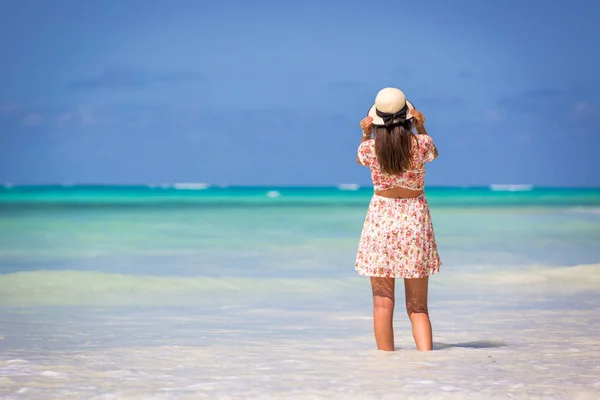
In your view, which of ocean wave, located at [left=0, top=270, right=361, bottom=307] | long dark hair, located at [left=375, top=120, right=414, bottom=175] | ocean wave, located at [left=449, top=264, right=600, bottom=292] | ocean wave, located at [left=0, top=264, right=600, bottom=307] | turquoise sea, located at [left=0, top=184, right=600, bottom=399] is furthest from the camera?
ocean wave, located at [left=449, top=264, right=600, bottom=292]

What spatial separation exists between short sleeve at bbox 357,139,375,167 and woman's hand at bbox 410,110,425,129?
212 millimetres

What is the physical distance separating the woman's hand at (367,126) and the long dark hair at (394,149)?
7 cm

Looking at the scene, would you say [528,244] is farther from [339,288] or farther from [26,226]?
[26,226]

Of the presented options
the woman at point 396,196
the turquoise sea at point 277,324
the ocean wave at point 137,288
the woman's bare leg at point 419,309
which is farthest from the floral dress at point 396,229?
the ocean wave at point 137,288

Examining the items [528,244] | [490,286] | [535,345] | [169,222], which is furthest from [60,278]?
[169,222]

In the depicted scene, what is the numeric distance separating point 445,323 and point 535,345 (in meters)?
1.16

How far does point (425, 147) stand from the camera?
4.16 m

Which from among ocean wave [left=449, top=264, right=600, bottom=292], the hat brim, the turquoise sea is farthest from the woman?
ocean wave [left=449, top=264, right=600, bottom=292]

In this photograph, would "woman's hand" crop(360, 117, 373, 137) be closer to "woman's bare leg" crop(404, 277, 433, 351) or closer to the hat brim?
the hat brim

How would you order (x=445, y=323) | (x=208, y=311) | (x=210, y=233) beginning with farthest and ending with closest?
(x=210, y=233) → (x=208, y=311) → (x=445, y=323)

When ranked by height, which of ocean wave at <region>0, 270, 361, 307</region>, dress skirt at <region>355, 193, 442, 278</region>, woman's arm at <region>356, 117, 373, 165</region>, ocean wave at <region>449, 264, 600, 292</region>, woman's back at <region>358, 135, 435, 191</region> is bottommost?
ocean wave at <region>449, 264, 600, 292</region>

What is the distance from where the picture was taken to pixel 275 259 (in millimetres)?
10883

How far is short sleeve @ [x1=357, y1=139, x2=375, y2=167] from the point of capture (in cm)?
421

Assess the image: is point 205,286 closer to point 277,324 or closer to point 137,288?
point 137,288
